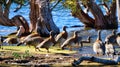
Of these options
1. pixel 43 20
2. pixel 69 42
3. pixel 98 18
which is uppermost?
pixel 43 20

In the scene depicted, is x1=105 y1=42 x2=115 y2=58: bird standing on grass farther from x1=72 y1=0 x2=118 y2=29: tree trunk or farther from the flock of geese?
x1=72 y1=0 x2=118 y2=29: tree trunk

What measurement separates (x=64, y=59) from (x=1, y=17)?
1525cm

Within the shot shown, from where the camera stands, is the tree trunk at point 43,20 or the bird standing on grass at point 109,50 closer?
the bird standing on grass at point 109,50

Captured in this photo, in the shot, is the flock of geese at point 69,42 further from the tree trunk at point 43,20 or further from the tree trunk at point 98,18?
the tree trunk at point 98,18

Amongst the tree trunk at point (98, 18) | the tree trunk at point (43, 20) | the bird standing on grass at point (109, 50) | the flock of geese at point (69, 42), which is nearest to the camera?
the bird standing on grass at point (109, 50)

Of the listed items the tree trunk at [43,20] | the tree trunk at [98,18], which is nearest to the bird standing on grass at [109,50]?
the tree trunk at [43,20]

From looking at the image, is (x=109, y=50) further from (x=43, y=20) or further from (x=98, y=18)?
(x=98, y=18)

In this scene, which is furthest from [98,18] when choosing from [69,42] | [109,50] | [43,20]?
[109,50]

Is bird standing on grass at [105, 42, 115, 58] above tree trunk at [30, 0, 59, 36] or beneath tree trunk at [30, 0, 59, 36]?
beneath

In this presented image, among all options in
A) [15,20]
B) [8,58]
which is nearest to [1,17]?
[15,20]

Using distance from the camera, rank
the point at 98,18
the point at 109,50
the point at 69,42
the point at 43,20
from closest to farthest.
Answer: the point at 109,50
the point at 69,42
the point at 43,20
the point at 98,18

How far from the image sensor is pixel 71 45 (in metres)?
19.8

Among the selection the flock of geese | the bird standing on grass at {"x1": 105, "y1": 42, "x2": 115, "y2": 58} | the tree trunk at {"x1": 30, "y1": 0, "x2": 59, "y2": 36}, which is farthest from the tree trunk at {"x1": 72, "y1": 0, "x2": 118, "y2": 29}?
the bird standing on grass at {"x1": 105, "y1": 42, "x2": 115, "y2": 58}

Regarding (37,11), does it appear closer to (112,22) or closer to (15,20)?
(15,20)
